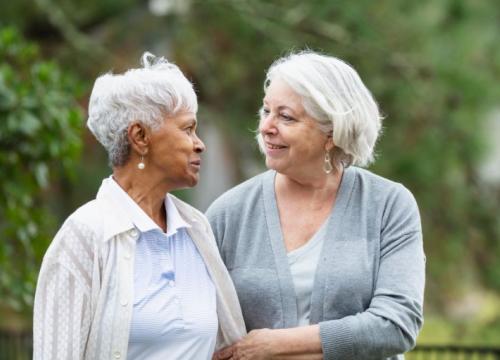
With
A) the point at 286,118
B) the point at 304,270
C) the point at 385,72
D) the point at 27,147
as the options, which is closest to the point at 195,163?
the point at 286,118

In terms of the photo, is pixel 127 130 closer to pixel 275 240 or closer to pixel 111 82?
pixel 111 82

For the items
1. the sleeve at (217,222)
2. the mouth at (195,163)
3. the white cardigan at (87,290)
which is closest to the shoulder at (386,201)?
the sleeve at (217,222)

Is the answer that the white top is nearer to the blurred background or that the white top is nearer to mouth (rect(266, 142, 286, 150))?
mouth (rect(266, 142, 286, 150))

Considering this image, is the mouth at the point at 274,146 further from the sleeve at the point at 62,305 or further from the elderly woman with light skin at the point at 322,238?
the sleeve at the point at 62,305

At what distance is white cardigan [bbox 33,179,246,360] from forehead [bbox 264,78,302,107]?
57 centimetres

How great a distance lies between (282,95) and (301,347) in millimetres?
681

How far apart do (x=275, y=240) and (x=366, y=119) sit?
413 mm

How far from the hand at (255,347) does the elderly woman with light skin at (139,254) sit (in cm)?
7

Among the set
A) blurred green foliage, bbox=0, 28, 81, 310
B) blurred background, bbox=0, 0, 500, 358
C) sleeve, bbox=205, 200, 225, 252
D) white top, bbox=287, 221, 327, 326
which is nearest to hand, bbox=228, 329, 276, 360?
white top, bbox=287, 221, 327, 326

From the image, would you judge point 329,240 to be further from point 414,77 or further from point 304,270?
point 414,77

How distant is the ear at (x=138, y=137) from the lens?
304 centimetres

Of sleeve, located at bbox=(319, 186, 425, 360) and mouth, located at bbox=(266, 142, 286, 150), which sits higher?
mouth, located at bbox=(266, 142, 286, 150)

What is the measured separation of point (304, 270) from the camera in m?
3.27

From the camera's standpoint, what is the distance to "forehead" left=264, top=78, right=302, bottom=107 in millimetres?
3287
